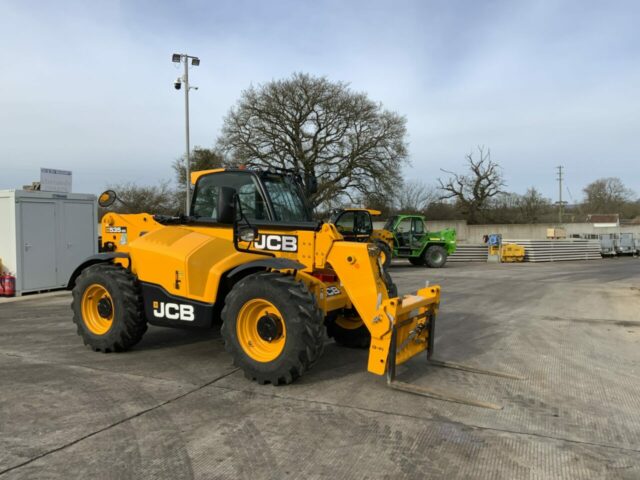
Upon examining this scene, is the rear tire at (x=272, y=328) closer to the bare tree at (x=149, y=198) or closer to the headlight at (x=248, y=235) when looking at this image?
the headlight at (x=248, y=235)

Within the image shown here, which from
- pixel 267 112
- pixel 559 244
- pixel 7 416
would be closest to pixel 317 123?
pixel 267 112

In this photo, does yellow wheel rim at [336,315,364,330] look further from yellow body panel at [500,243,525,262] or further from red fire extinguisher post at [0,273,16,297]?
yellow body panel at [500,243,525,262]

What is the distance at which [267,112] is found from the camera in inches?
1324

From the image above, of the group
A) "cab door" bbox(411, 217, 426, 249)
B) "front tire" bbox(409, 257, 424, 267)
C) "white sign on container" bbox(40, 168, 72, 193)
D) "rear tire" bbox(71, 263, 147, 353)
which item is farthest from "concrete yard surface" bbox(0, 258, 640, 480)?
"front tire" bbox(409, 257, 424, 267)

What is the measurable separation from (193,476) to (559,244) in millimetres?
29385

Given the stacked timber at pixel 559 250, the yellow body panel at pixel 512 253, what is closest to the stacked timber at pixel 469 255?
the yellow body panel at pixel 512 253

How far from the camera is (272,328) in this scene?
16.2ft

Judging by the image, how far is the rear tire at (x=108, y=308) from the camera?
5.96 meters

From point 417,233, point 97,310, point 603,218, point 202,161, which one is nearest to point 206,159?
point 202,161

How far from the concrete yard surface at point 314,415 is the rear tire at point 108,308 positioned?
9.1 inches

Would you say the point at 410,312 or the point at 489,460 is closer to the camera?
the point at 489,460

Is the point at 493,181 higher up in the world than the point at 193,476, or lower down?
higher up

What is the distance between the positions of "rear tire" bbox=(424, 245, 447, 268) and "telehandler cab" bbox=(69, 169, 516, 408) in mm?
16144

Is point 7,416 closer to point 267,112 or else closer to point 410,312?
point 410,312
